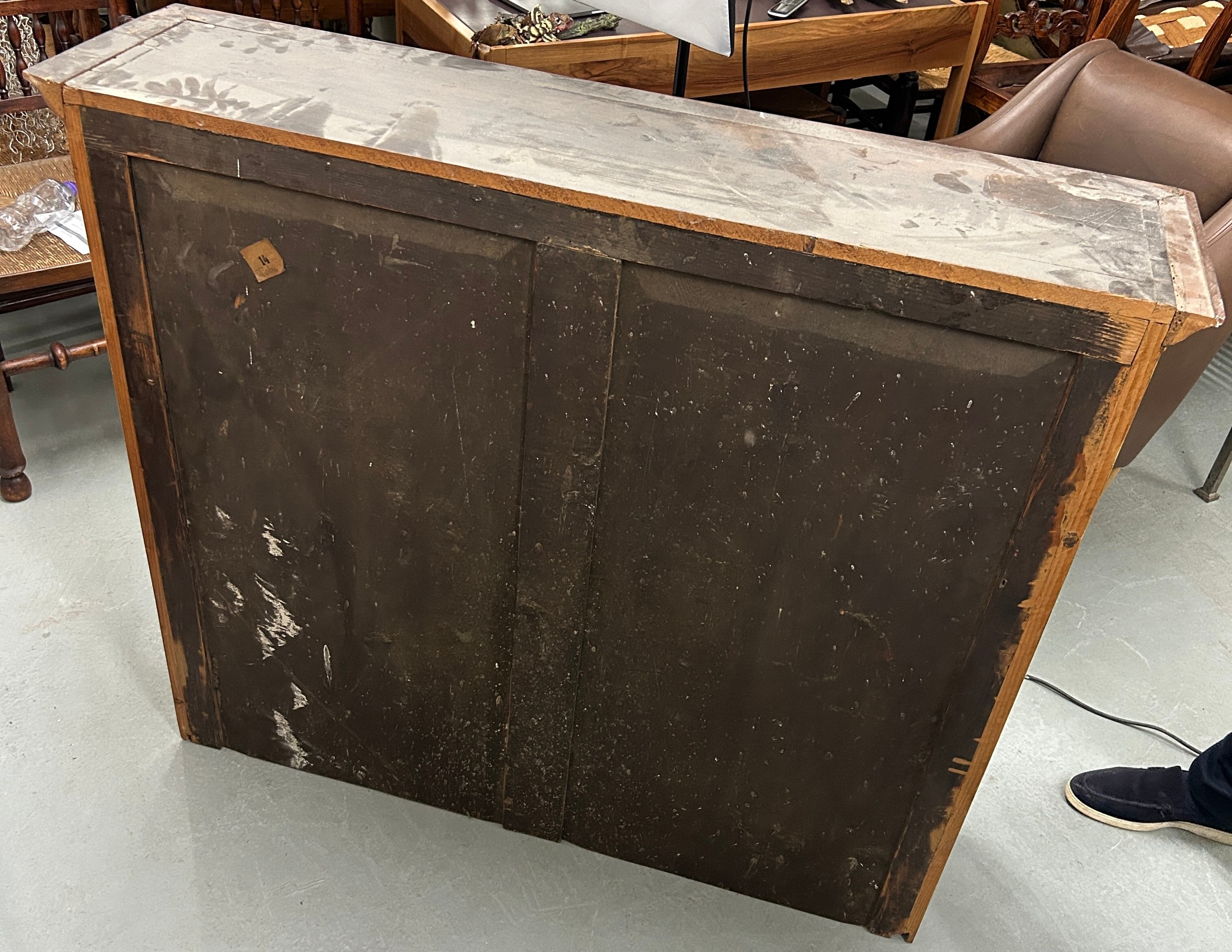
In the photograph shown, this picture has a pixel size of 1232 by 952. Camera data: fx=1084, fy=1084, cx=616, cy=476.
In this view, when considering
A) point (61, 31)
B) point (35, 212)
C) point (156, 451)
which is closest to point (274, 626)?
point (156, 451)

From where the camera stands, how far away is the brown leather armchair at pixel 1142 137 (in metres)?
1.94

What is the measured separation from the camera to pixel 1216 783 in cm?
186

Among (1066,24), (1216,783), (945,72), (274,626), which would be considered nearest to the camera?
(274,626)

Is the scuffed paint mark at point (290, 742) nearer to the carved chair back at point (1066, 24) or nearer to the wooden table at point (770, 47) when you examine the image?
the wooden table at point (770, 47)

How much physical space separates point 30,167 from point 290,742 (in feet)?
5.41

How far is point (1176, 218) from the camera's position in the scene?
1.31 m

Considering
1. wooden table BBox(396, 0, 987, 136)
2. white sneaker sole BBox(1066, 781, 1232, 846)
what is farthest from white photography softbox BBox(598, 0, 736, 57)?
white sneaker sole BBox(1066, 781, 1232, 846)

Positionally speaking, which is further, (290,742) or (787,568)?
(290,742)

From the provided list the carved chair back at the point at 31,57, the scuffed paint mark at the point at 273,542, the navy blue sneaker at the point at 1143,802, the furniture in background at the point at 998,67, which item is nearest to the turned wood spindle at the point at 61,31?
the carved chair back at the point at 31,57

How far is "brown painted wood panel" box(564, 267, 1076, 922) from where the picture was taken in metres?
1.25

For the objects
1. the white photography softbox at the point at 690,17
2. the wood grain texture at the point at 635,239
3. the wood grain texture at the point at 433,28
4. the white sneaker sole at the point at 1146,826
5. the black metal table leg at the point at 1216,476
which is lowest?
the white sneaker sole at the point at 1146,826

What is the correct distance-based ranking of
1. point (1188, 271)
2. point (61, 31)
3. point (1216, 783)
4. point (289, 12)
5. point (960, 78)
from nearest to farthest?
point (1188, 271), point (1216, 783), point (61, 31), point (960, 78), point (289, 12)

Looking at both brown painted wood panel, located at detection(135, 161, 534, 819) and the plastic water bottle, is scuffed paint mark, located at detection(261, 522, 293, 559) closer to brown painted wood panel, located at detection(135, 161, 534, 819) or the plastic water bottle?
brown painted wood panel, located at detection(135, 161, 534, 819)

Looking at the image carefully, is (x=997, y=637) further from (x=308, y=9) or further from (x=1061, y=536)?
(x=308, y=9)
